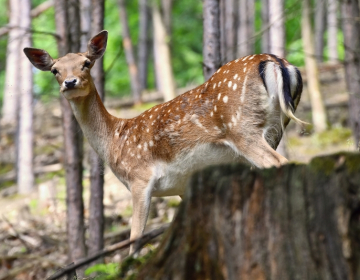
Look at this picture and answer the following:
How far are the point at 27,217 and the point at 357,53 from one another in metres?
7.67

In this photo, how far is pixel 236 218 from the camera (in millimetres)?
2404

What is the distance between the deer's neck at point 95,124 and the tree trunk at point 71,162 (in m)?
1.57

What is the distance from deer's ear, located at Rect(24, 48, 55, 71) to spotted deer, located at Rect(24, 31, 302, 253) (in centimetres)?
1

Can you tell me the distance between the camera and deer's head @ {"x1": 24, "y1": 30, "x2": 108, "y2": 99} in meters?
5.48

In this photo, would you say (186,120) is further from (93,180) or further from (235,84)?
(93,180)

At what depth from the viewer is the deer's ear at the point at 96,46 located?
599 centimetres

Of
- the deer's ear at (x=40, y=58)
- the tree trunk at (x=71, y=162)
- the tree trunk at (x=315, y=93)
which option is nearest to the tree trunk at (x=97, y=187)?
the tree trunk at (x=71, y=162)

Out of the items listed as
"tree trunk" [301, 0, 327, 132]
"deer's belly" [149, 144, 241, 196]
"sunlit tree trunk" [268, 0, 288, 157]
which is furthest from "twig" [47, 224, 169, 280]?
"tree trunk" [301, 0, 327, 132]

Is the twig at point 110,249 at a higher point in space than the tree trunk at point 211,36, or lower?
lower

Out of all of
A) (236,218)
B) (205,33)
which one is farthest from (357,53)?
(236,218)

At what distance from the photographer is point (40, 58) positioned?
19.6ft

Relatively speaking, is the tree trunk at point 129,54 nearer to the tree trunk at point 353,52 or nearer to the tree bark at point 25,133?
the tree bark at point 25,133

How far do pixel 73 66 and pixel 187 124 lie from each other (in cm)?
138

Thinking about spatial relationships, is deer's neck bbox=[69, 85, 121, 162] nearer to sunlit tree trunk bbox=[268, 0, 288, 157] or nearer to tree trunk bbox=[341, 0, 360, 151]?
sunlit tree trunk bbox=[268, 0, 288, 157]
